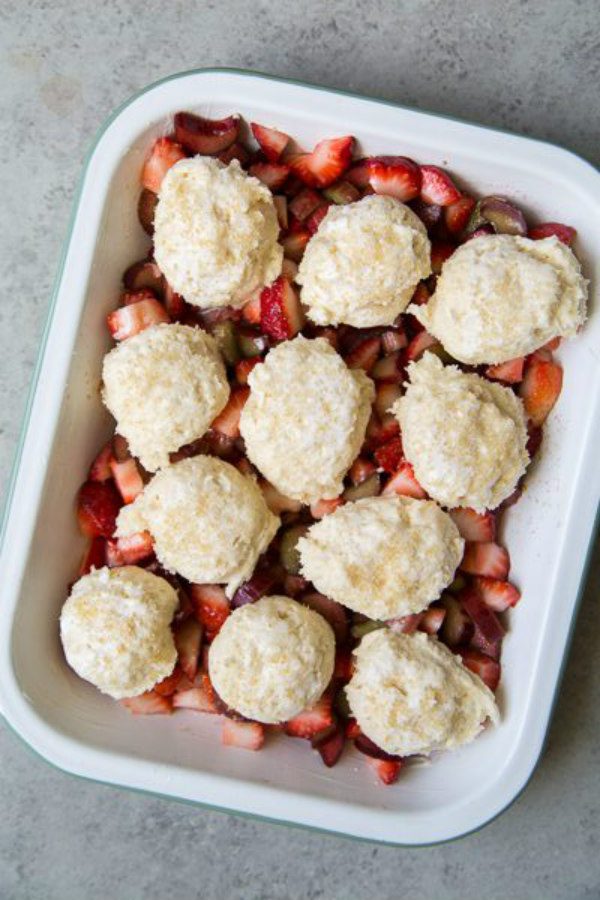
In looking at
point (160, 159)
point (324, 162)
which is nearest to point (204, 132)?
→ point (160, 159)

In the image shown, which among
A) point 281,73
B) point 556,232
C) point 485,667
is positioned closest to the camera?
point 556,232

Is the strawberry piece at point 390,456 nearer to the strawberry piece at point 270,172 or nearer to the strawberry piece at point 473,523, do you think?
the strawberry piece at point 473,523

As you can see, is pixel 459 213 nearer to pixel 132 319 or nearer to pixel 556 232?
pixel 556 232

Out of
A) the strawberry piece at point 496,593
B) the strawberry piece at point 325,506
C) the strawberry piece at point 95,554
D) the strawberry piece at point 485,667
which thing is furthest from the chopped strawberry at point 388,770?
the strawberry piece at point 95,554

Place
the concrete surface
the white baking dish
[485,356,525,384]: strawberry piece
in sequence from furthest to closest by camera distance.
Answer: the concrete surface
[485,356,525,384]: strawberry piece
the white baking dish

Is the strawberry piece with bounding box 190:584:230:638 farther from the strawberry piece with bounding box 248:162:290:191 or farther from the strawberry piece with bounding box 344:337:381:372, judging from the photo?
the strawberry piece with bounding box 248:162:290:191

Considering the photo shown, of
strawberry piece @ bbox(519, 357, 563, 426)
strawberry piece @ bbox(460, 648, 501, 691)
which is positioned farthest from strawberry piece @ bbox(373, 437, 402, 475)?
strawberry piece @ bbox(460, 648, 501, 691)
